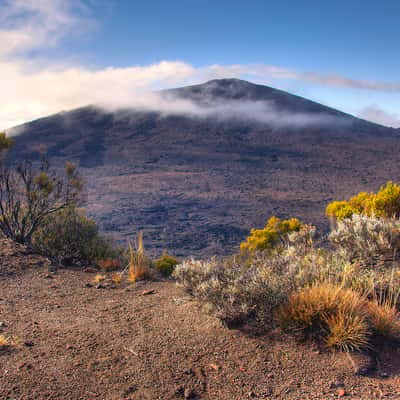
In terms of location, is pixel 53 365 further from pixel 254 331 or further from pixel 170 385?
pixel 254 331

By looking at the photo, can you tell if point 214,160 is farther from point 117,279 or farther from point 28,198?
point 117,279

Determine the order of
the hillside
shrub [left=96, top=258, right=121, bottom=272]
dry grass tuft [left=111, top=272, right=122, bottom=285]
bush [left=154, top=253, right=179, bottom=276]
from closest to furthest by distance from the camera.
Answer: dry grass tuft [left=111, top=272, right=122, bottom=285]
shrub [left=96, top=258, right=121, bottom=272]
bush [left=154, top=253, right=179, bottom=276]
the hillside

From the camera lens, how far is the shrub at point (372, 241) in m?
5.35

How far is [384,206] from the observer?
9.21 metres

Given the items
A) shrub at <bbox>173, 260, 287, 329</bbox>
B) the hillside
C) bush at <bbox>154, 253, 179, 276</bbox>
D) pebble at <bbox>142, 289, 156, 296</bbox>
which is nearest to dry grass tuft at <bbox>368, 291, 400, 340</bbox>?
shrub at <bbox>173, 260, 287, 329</bbox>

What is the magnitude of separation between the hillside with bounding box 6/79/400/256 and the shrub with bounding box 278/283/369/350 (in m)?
23.4

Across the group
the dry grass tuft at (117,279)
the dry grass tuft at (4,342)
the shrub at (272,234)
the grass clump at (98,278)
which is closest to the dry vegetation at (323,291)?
the dry grass tuft at (4,342)

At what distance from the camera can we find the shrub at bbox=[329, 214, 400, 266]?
17.6ft

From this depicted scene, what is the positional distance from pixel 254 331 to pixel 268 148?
61.4 meters

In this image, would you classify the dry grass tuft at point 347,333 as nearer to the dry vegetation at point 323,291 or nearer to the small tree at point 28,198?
the dry vegetation at point 323,291

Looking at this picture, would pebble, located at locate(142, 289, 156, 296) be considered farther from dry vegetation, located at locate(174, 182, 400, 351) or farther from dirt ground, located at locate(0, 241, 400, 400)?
dry vegetation, located at locate(174, 182, 400, 351)

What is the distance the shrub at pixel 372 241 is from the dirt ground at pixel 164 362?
185 cm

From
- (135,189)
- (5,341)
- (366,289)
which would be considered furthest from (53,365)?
(135,189)

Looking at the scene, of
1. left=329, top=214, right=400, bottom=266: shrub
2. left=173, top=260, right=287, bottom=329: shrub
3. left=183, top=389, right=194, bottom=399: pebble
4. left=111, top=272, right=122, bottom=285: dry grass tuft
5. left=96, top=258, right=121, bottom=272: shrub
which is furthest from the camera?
left=96, top=258, right=121, bottom=272: shrub
